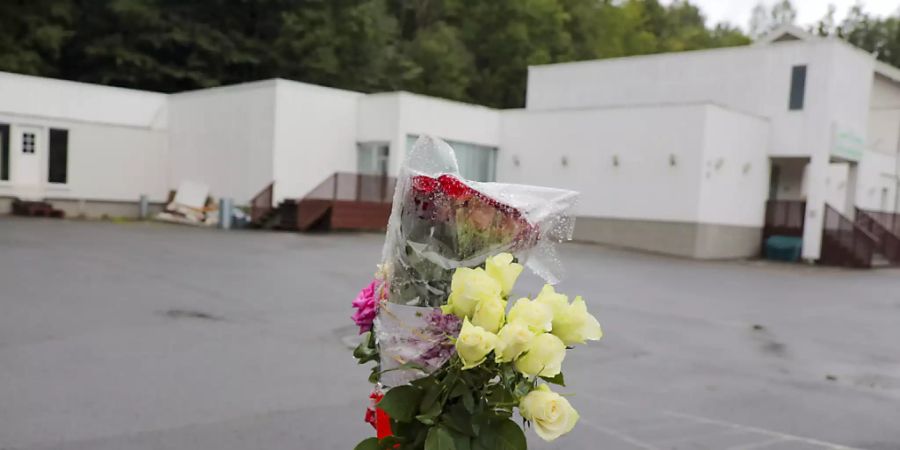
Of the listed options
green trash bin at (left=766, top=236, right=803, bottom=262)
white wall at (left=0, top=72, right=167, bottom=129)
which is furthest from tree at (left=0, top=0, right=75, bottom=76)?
green trash bin at (left=766, top=236, right=803, bottom=262)

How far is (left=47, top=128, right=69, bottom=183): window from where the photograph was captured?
22703 millimetres

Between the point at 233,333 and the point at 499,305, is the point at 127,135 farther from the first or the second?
the point at 499,305

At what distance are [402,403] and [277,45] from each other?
33.6 meters

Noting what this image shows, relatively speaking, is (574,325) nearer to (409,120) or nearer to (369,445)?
(369,445)

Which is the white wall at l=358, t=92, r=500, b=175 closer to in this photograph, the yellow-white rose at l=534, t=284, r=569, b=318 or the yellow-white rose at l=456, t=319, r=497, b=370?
the yellow-white rose at l=534, t=284, r=569, b=318

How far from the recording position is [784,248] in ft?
77.5

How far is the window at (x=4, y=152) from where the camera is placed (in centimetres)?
2188

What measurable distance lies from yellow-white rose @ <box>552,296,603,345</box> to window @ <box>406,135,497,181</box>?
2188cm

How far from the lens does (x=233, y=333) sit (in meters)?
7.19

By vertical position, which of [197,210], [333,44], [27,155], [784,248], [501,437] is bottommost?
[784,248]

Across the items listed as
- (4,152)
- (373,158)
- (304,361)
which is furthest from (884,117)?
(4,152)

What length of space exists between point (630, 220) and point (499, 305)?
849 inches

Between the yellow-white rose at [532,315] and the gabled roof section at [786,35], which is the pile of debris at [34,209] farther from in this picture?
the gabled roof section at [786,35]

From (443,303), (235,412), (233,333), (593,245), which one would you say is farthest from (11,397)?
(593,245)
